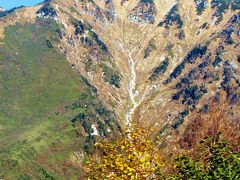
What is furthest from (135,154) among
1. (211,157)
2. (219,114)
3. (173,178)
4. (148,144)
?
(219,114)

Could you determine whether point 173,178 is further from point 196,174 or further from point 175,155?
point 175,155

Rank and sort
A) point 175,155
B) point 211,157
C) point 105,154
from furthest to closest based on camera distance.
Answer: point 175,155
point 211,157
point 105,154

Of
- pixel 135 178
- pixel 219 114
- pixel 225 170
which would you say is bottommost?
pixel 225 170

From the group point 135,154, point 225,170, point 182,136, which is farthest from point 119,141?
point 182,136

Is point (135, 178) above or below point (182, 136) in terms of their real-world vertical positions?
below

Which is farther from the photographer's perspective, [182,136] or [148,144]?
A: [182,136]

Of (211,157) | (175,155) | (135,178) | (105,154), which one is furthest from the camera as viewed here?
(175,155)

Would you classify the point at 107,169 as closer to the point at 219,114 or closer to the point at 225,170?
the point at 225,170
